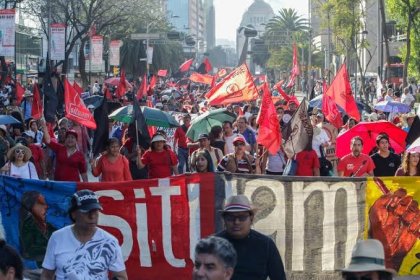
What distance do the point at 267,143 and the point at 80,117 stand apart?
11.7ft

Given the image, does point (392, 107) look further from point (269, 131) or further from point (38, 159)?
point (38, 159)

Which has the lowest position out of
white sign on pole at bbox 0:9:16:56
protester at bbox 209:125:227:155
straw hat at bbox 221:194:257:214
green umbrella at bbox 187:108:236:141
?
straw hat at bbox 221:194:257:214

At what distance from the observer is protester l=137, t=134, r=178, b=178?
13.8m

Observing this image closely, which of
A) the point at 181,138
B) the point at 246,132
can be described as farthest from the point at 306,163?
the point at 181,138

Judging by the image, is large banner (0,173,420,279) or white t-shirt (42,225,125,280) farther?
large banner (0,173,420,279)

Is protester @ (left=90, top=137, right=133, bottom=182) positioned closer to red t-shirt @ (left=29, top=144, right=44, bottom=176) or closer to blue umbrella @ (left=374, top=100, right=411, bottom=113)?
red t-shirt @ (left=29, top=144, right=44, bottom=176)

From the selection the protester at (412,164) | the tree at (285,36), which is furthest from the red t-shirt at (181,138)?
the tree at (285,36)

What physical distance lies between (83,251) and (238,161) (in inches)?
266

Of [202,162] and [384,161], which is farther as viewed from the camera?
[384,161]

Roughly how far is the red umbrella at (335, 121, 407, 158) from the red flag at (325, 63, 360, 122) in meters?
4.11

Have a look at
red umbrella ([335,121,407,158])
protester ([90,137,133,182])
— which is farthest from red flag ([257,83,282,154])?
protester ([90,137,133,182])

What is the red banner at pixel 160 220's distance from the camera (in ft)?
33.3

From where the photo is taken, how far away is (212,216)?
10.2 metres

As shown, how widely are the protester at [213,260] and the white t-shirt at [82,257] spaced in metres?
1.54
